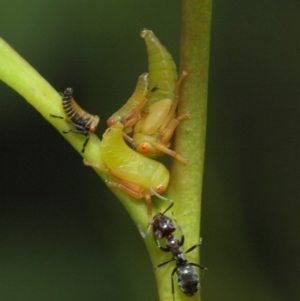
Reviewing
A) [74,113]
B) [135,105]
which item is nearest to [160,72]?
[135,105]

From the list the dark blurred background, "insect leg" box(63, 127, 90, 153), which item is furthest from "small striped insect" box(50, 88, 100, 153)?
the dark blurred background

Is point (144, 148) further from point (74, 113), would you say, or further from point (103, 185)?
point (103, 185)

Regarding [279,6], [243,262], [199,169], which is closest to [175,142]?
[199,169]

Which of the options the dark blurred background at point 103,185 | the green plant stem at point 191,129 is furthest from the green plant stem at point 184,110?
the dark blurred background at point 103,185

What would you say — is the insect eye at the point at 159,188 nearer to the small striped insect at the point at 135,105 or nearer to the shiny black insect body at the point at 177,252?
the shiny black insect body at the point at 177,252

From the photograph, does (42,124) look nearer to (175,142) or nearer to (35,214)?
(35,214)
